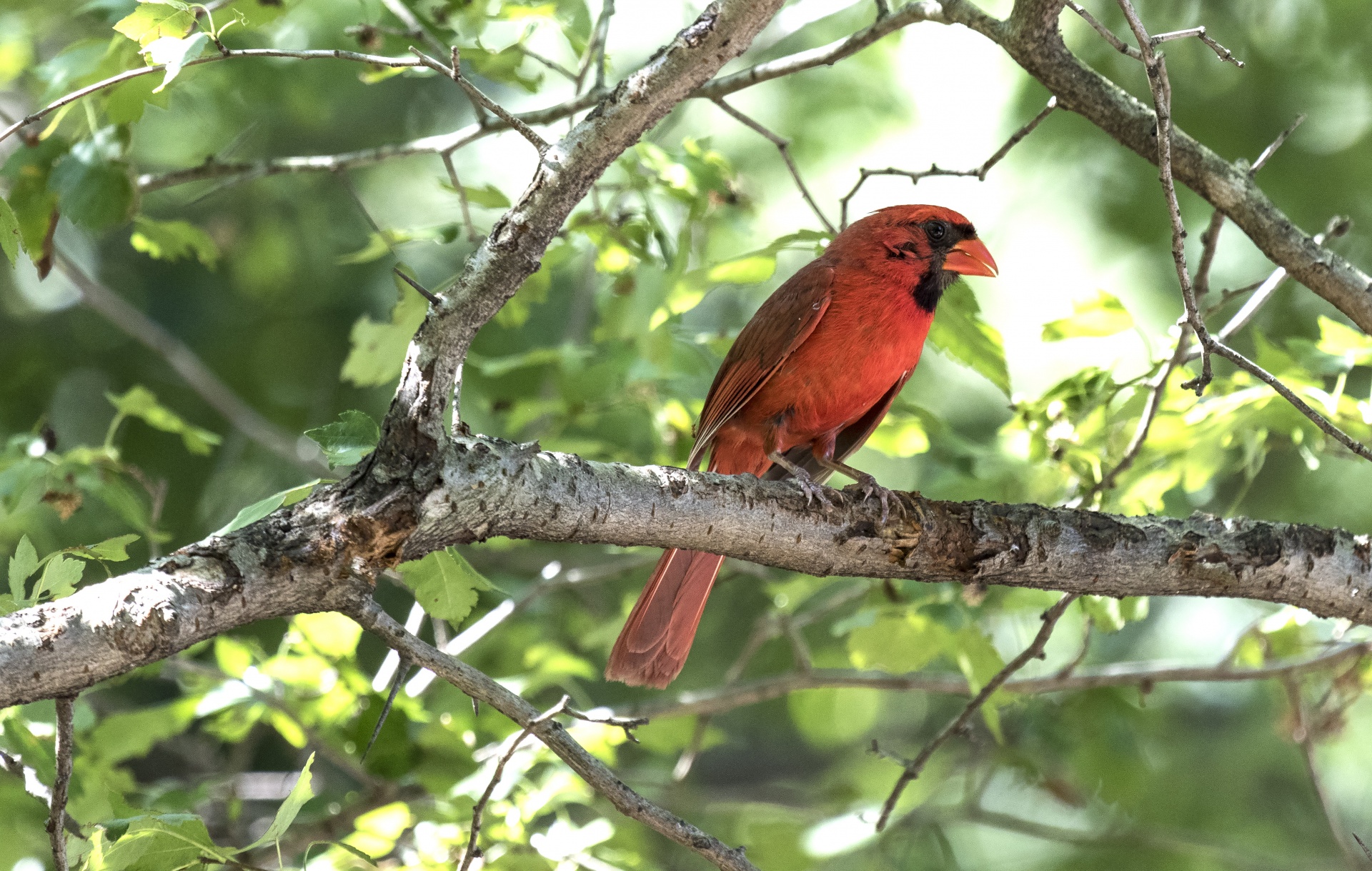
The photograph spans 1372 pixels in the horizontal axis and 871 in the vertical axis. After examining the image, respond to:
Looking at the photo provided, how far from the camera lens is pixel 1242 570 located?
107 inches

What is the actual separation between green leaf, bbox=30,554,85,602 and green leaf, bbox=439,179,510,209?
1639 millimetres

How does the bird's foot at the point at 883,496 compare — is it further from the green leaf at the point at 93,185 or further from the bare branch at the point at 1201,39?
the green leaf at the point at 93,185

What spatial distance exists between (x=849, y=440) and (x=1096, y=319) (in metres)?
1.10

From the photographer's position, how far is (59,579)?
194 centimetres

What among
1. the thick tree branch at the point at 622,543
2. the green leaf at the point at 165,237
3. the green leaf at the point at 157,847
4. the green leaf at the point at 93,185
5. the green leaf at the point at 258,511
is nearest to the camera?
the thick tree branch at the point at 622,543

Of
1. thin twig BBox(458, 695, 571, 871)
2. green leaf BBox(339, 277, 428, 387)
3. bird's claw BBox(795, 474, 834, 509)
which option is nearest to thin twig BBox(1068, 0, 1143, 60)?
bird's claw BBox(795, 474, 834, 509)

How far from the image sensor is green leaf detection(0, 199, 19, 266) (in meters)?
2.00

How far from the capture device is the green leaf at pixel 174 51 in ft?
6.78

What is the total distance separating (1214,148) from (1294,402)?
331cm

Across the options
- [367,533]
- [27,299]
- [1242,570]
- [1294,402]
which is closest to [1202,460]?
[1242,570]

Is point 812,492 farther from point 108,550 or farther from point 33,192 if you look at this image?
point 33,192

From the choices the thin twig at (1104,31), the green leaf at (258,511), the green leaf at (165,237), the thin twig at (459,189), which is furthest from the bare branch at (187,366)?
the thin twig at (1104,31)

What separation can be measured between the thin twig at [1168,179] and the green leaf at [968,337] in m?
0.73

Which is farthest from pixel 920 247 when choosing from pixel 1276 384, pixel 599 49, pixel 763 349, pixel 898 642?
pixel 1276 384
